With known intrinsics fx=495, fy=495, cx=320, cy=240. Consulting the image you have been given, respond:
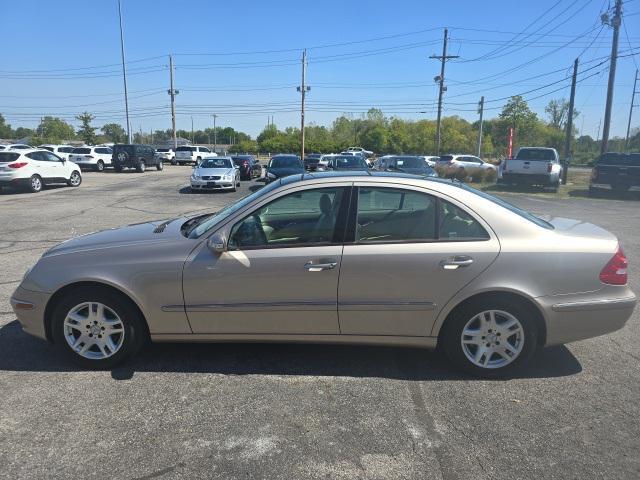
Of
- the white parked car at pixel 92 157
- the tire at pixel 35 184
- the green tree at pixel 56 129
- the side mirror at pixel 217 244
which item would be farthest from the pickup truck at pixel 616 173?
the green tree at pixel 56 129

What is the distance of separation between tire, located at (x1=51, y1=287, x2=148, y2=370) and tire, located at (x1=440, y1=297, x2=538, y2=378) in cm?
241

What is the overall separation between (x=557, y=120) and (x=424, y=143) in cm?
3516

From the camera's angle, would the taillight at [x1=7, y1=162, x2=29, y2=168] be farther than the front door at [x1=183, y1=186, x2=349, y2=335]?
Yes

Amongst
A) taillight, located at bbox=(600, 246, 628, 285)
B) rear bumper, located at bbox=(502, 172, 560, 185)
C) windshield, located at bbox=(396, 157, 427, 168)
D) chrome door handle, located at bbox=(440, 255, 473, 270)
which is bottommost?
rear bumper, located at bbox=(502, 172, 560, 185)

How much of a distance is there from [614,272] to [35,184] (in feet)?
67.2

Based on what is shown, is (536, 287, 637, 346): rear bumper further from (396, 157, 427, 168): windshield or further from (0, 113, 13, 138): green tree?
(0, 113, 13, 138): green tree

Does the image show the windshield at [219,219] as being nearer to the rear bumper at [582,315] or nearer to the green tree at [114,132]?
the rear bumper at [582,315]

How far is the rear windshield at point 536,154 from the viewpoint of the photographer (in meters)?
22.9

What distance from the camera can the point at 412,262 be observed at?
3.65 meters

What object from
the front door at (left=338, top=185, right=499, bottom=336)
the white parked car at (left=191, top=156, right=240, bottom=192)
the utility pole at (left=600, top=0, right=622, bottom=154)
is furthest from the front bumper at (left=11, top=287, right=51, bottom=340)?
the utility pole at (left=600, top=0, right=622, bottom=154)

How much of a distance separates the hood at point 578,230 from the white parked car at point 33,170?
19.1 metres

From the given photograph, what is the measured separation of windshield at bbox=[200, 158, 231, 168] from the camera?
2125 cm

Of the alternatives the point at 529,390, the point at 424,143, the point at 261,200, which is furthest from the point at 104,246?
the point at 424,143

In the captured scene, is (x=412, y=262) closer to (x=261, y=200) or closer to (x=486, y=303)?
(x=486, y=303)
